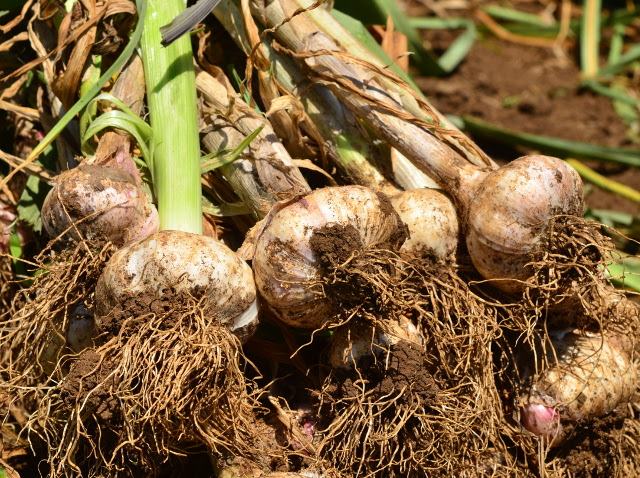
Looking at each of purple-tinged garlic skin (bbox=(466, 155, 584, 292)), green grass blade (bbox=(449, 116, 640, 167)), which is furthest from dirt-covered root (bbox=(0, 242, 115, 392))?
green grass blade (bbox=(449, 116, 640, 167))

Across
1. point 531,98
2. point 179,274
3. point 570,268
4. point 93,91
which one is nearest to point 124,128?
point 93,91

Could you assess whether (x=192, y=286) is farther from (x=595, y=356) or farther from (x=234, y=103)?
(x=595, y=356)

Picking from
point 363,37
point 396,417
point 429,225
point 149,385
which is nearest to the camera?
point 149,385

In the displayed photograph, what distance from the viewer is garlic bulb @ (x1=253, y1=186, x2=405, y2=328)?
4.65 ft

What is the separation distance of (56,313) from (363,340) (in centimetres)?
68

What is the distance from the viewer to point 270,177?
163 centimetres

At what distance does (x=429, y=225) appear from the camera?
1.56 meters

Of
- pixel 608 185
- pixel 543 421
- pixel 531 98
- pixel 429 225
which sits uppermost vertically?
pixel 429 225

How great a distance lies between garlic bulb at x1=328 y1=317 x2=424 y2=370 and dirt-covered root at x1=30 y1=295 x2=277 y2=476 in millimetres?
227

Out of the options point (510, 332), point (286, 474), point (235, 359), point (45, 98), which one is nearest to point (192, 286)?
point (235, 359)

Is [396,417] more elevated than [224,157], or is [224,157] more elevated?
[224,157]

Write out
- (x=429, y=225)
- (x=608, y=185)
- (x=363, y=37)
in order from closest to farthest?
(x=429, y=225), (x=363, y=37), (x=608, y=185)

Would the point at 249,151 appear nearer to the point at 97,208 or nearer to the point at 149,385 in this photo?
the point at 97,208

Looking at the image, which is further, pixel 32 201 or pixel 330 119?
pixel 32 201
